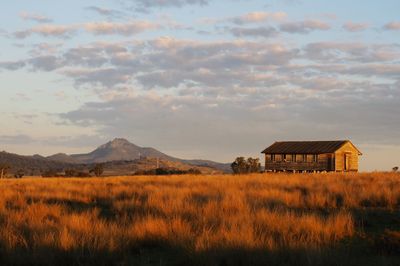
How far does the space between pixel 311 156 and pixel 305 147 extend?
4.84 ft

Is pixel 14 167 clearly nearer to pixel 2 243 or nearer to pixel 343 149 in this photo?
pixel 343 149

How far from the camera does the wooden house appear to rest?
59.9 metres

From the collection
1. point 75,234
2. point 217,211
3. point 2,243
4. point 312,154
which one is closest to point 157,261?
point 75,234

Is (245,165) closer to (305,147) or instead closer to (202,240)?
(305,147)

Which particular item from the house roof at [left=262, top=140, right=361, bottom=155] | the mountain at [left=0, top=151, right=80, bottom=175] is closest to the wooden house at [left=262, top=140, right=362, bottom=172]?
the house roof at [left=262, top=140, right=361, bottom=155]

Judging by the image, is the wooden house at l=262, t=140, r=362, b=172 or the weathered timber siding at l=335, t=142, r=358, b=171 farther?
the weathered timber siding at l=335, t=142, r=358, b=171

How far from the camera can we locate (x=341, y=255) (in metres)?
7.48

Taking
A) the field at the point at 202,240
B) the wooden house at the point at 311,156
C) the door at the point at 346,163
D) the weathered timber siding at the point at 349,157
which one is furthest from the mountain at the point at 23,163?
the field at the point at 202,240

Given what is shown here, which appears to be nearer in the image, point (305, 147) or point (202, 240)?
point (202, 240)

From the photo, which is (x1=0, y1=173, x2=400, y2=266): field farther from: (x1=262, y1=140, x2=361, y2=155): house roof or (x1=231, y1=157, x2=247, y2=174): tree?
(x1=231, y1=157, x2=247, y2=174): tree

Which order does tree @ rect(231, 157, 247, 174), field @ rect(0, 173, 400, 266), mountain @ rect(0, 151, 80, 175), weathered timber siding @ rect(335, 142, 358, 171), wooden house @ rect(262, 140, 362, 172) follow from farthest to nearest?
mountain @ rect(0, 151, 80, 175)
tree @ rect(231, 157, 247, 174)
weathered timber siding @ rect(335, 142, 358, 171)
wooden house @ rect(262, 140, 362, 172)
field @ rect(0, 173, 400, 266)

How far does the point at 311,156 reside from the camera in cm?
6066

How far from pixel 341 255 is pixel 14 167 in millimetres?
115504

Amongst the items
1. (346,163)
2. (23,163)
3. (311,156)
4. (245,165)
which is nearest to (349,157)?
(346,163)
